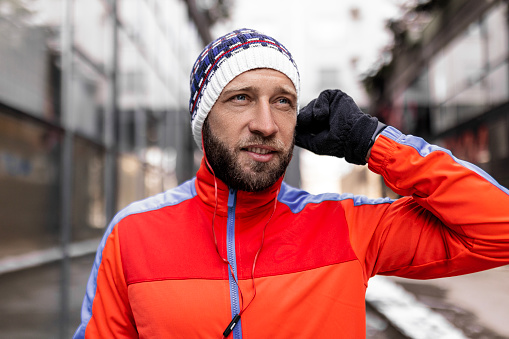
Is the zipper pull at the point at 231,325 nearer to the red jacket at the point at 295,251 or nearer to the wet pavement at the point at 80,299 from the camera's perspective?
the red jacket at the point at 295,251

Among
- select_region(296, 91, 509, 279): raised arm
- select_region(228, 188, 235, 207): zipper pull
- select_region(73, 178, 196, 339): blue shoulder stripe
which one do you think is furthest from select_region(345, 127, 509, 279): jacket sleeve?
select_region(73, 178, 196, 339): blue shoulder stripe

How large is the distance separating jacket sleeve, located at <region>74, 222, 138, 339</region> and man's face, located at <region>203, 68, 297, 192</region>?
480mm

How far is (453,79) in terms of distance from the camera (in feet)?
39.3

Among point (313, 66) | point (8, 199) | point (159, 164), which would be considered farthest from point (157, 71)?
point (313, 66)

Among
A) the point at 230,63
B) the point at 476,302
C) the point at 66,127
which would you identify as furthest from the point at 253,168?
the point at 66,127

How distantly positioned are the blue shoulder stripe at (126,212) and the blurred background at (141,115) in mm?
891

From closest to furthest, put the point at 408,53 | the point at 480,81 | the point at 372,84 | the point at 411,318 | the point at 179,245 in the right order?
the point at 179,245 → the point at 411,318 → the point at 480,81 → the point at 408,53 → the point at 372,84

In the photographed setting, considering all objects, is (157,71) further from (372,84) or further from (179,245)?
(179,245)

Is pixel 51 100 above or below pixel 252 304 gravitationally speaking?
above

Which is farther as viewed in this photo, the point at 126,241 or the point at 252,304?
the point at 126,241

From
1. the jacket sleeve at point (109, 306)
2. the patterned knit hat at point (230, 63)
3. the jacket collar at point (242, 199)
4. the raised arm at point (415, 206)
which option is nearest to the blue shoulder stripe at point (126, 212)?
the jacket sleeve at point (109, 306)

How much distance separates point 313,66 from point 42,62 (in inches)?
793

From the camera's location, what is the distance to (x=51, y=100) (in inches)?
218

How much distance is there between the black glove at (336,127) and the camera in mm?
1702
